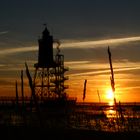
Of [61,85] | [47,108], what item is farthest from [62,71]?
Answer: [47,108]

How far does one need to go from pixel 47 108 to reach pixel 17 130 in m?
55.0

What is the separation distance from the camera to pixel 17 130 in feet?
101

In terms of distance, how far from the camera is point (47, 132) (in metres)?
29.5

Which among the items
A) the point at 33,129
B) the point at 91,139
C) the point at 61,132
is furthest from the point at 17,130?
the point at 91,139

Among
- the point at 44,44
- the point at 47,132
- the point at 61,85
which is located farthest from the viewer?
the point at 61,85

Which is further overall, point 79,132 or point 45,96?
point 45,96

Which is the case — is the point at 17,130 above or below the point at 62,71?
below

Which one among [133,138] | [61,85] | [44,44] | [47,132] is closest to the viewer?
[133,138]

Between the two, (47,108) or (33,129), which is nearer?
(33,129)

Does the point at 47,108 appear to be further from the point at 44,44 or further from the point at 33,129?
the point at 33,129

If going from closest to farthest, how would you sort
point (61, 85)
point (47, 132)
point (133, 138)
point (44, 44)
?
1. point (133, 138)
2. point (47, 132)
3. point (44, 44)
4. point (61, 85)

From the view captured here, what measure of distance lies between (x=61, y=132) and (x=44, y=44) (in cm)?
5583

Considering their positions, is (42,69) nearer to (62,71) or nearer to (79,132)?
(62,71)

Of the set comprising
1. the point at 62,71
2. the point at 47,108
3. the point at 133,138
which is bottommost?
the point at 133,138
